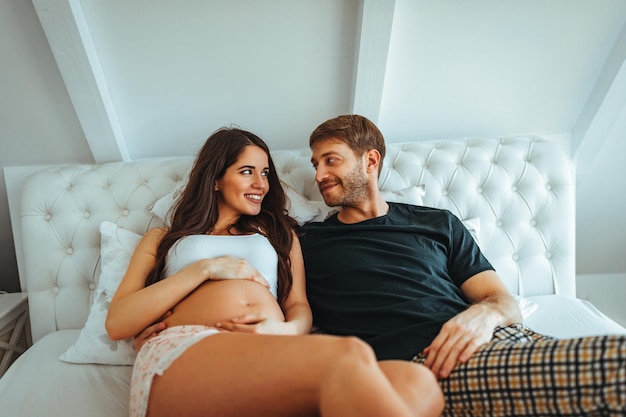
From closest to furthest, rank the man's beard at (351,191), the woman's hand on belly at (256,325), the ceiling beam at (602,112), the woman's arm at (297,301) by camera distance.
→ the woman's hand on belly at (256,325)
the woman's arm at (297,301)
the man's beard at (351,191)
the ceiling beam at (602,112)

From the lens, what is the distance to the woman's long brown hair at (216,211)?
4.43 ft

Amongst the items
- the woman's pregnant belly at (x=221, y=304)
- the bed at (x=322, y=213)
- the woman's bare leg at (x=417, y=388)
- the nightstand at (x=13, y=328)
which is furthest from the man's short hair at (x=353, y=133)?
the nightstand at (x=13, y=328)

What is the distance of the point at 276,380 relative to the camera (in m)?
0.78

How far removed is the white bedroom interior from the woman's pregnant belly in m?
0.99

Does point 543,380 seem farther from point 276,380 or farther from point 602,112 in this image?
point 602,112

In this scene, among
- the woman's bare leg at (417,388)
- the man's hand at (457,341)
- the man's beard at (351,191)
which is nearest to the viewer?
the woman's bare leg at (417,388)

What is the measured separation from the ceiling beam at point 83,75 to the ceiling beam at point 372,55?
1111 mm

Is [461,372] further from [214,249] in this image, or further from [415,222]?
[214,249]

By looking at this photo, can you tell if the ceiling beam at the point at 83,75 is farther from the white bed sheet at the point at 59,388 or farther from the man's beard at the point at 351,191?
the man's beard at the point at 351,191

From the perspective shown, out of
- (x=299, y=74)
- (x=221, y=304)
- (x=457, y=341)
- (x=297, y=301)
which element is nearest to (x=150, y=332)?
(x=221, y=304)

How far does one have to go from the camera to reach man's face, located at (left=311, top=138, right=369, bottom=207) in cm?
143

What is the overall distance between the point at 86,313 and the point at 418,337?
1.32 meters

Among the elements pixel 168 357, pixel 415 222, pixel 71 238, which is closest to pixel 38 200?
pixel 71 238

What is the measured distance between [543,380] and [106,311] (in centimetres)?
136
